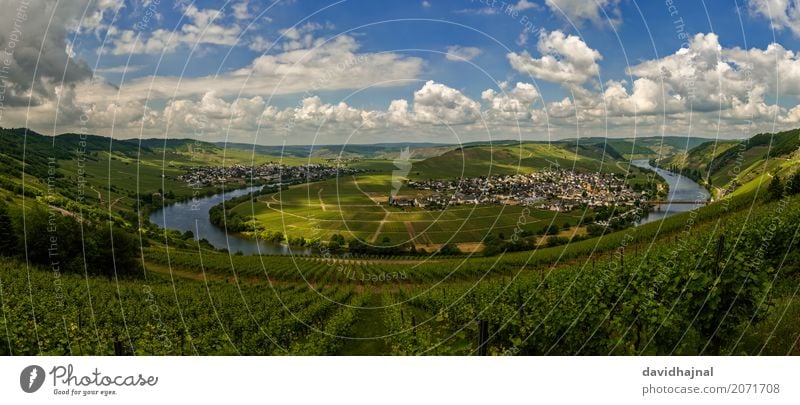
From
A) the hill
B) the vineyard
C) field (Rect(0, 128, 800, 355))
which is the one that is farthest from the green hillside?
the vineyard

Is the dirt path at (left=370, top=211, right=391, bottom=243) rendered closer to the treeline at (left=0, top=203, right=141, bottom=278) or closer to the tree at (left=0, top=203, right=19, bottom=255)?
the treeline at (left=0, top=203, right=141, bottom=278)

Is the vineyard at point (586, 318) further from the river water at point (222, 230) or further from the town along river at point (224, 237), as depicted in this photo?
the town along river at point (224, 237)

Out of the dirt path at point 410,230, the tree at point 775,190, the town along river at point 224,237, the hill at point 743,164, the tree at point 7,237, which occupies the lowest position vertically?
the town along river at point 224,237

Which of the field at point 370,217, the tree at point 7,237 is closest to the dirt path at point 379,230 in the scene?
the field at point 370,217

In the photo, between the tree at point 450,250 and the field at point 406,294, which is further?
the tree at point 450,250

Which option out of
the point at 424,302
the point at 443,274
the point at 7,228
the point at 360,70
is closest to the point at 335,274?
the point at 443,274

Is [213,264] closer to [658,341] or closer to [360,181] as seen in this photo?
[360,181]

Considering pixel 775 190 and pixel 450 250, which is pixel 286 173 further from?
pixel 775 190

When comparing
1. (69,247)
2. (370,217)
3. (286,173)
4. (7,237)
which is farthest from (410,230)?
(7,237)
